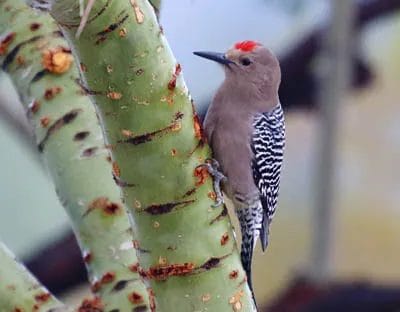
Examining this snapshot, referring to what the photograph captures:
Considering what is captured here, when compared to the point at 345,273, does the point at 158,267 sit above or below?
above

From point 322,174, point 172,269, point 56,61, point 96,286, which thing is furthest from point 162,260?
point 322,174

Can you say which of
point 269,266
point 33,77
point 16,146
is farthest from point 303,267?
point 33,77

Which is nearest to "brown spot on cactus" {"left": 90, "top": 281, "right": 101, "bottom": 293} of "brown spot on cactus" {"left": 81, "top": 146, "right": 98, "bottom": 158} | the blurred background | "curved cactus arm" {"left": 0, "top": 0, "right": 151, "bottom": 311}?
"curved cactus arm" {"left": 0, "top": 0, "right": 151, "bottom": 311}

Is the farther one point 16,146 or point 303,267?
point 303,267

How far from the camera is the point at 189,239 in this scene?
0.83 metres

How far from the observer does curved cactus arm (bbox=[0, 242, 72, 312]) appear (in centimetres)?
106

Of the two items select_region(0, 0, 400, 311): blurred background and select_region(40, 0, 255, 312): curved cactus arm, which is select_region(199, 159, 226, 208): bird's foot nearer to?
select_region(40, 0, 255, 312): curved cactus arm

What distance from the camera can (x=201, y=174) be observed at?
0.83 m

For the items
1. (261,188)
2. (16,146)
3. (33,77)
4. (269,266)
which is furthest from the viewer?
(269,266)

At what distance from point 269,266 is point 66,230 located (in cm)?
53

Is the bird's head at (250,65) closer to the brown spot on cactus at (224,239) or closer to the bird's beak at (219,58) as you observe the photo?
the bird's beak at (219,58)

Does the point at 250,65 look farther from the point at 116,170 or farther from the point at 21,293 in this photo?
the point at 116,170

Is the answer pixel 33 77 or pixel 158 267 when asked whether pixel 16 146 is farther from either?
pixel 158 267

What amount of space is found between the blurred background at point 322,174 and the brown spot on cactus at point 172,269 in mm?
1571
